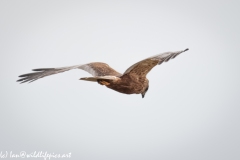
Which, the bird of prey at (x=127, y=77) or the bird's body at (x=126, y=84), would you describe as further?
the bird's body at (x=126, y=84)

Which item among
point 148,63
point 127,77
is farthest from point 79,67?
point 148,63

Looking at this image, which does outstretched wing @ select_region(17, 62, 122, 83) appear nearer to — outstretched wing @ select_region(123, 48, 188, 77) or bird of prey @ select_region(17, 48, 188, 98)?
bird of prey @ select_region(17, 48, 188, 98)

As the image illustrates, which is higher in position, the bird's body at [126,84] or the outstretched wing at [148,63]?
the outstretched wing at [148,63]

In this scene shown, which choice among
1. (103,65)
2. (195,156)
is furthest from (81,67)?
(195,156)

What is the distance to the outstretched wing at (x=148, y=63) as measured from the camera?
40.4 ft

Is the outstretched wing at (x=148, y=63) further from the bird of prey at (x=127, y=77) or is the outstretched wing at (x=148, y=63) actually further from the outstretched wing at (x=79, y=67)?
the outstretched wing at (x=79, y=67)

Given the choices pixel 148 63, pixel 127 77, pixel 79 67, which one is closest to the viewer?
pixel 148 63

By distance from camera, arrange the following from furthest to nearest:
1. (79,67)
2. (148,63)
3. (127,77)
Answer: (79,67) → (127,77) → (148,63)

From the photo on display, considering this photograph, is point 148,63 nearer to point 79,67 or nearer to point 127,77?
point 127,77

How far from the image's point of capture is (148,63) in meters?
12.9

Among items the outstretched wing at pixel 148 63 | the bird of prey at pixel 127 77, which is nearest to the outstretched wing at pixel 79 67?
the bird of prey at pixel 127 77

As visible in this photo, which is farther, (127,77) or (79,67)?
(79,67)

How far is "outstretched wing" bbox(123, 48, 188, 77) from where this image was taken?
40.4ft

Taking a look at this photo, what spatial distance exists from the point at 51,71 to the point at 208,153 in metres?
114
